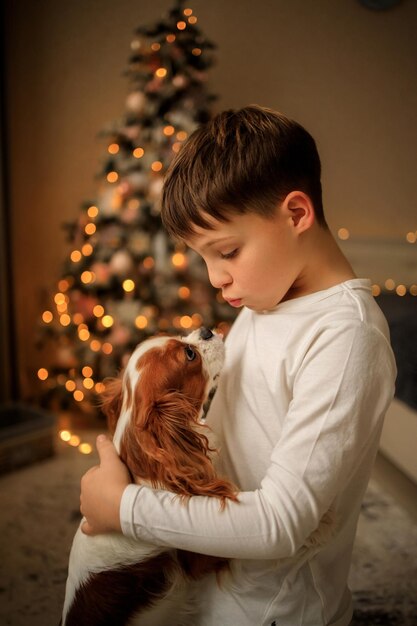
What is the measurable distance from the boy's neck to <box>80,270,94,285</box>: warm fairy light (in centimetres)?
198

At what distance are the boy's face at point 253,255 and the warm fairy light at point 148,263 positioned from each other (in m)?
1.80

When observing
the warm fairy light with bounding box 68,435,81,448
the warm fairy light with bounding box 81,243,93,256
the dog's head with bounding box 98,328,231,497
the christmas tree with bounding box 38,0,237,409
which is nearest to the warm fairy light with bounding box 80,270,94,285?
the christmas tree with bounding box 38,0,237,409

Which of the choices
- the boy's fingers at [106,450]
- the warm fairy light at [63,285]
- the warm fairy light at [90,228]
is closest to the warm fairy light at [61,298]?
the warm fairy light at [63,285]

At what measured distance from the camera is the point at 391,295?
2.61 m

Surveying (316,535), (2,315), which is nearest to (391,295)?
(316,535)

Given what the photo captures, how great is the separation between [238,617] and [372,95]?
2.39 meters

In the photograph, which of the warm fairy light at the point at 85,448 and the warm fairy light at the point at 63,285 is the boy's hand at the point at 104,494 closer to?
the warm fairy light at the point at 85,448

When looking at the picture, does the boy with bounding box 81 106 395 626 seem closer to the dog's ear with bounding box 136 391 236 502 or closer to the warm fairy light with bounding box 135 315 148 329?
the dog's ear with bounding box 136 391 236 502

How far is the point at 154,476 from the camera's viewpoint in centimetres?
87

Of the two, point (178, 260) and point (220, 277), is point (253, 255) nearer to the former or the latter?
point (220, 277)

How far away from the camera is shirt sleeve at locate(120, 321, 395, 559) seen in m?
0.75

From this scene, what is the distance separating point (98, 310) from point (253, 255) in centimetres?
204

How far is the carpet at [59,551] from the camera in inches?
60.3

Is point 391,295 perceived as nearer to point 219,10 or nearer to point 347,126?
point 347,126
